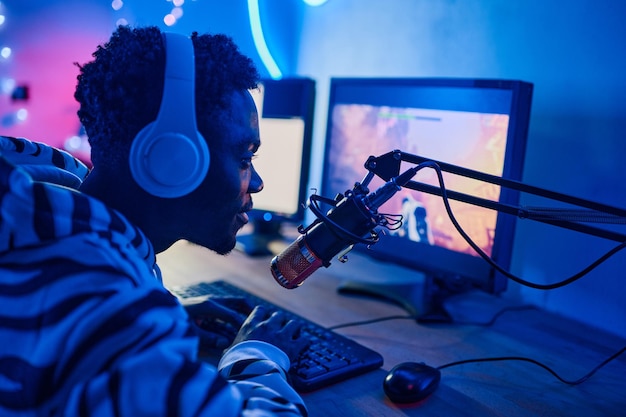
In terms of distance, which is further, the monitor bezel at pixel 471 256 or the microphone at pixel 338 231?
the monitor bezel at pixel 471 256

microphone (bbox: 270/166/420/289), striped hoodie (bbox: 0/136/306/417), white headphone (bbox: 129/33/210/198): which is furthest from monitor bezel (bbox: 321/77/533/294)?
striped hoodie (bbox: 0/136/306/417)

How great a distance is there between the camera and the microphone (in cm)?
77

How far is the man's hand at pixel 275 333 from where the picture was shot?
875mm

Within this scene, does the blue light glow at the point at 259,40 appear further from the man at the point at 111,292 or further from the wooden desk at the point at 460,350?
the man at the point at 111,292

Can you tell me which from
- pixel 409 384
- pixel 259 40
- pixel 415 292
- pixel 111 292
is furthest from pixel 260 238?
pixel 111 292

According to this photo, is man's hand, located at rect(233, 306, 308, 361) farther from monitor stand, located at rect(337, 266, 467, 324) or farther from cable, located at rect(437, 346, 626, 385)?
monitor stand, located at rect(337, 266, 467, 324)

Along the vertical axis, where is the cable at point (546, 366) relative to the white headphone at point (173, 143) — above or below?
below

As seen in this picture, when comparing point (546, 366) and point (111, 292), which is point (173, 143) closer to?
point (111, 292)

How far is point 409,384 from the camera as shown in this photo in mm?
828

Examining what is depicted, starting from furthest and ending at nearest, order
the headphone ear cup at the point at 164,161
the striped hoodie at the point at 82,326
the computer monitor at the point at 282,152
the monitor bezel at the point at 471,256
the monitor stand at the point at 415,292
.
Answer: the computer monitor at the point at 282,152 → the monitor stand at the point at 415,292 → the monitor bezel at the point at 471,256 → the headphone ear cup at the point at 164,161 → the striped hoodie at the point at 82,326

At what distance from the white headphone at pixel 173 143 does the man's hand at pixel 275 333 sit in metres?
0.27

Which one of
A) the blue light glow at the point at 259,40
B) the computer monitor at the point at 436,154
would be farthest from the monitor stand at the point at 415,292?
the blue light glow at the point at 259,40

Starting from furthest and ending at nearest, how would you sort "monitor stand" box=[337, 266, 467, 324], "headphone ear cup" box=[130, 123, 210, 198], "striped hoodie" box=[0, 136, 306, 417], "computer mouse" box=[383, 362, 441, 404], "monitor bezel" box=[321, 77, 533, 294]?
"monitor stand" box=[337, 266, 467, 324] < "monitor bezel" box=[321, 77, 533, 294] < "computer mouse" box=[383, 362, 441, 404] < "headphone ear cup" box=[130, 123, 210, 198] < "striped hoodie" box=[0, 136, 306, 417]

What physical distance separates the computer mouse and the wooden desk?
14 mm
